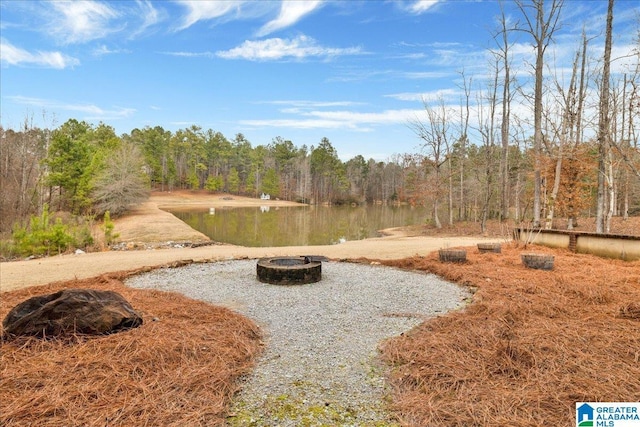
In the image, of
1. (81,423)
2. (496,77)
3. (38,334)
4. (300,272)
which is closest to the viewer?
(81,423)

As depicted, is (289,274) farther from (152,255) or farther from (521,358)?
(152,255)

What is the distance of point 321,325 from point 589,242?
800 cm

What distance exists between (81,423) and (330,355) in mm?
2046

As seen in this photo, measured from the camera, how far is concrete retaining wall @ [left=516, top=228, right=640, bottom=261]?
7.74m

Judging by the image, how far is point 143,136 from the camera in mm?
59344

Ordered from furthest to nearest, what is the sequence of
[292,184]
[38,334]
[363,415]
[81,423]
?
1. [292,184]
2. [38,334]
3. [363,415]
4. [81,423]

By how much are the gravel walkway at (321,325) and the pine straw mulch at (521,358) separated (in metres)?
0.31

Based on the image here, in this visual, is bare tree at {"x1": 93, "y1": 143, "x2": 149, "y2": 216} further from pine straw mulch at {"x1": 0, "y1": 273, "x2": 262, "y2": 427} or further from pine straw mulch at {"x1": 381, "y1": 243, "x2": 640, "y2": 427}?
pine straw mulch at {"x1": 381, "y1": 243, "x2": 640, "y2": 427}

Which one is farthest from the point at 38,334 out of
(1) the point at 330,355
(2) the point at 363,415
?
(2) the point at 363,415

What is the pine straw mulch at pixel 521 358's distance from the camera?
241cm

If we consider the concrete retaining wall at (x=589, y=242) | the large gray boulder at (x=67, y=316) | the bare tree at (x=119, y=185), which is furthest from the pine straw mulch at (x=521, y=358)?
the bare tree at (x=119, y=185)

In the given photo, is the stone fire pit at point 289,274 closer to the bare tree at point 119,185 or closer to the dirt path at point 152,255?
the dirt path at point 152,255

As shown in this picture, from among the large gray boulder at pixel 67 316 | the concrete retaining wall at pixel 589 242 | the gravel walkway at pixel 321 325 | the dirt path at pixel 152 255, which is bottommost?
the dirt path at pixel 152 255

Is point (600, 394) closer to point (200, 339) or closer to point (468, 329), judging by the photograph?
point (468, 329)
